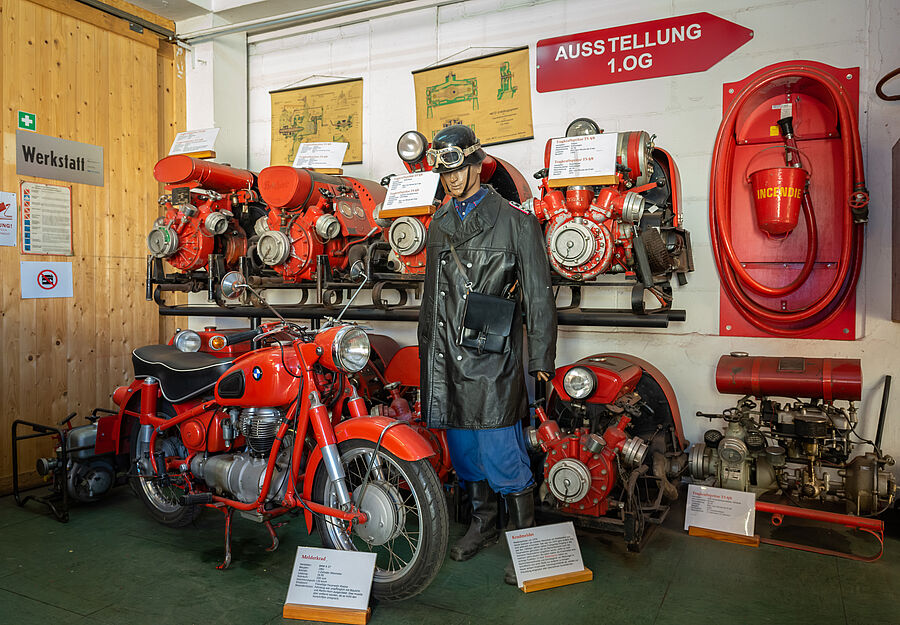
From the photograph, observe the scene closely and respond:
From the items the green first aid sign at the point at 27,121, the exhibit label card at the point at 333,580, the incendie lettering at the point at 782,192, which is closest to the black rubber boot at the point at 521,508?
the exhibit label card at the point at 333,580

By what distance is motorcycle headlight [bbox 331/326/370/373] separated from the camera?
95.2 inches

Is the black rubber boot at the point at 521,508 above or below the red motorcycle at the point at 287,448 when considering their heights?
below

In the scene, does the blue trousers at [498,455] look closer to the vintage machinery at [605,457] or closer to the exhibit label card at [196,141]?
the vintage machinery at [605,457]

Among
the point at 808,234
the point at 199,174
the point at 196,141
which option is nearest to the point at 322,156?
the point at 199,174

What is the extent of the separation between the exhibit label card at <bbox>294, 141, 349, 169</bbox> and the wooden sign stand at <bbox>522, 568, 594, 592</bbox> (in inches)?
114

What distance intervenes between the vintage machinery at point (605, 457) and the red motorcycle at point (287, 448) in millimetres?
720

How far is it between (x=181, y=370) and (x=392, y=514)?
130 centimetres

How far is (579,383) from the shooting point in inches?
114

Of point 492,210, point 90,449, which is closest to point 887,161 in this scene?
point 492,210

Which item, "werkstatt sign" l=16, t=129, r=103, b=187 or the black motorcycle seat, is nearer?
the black motorcycle seat

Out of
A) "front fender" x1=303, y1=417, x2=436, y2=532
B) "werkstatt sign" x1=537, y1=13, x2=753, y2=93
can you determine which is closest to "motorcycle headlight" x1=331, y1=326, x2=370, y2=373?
"front fender" x1=303, y1=417, x2=436, y2=532

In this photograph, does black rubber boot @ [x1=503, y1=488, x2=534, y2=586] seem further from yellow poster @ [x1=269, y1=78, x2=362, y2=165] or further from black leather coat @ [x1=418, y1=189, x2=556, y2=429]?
yellow poster @ [x1=269, y1=78, x2=362, y2=165]

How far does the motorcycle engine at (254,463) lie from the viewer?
270 centimetres

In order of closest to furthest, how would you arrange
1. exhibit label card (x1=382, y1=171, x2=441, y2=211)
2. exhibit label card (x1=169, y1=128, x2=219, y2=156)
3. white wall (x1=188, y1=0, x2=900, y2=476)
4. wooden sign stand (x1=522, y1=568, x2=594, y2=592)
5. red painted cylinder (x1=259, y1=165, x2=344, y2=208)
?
wooden sign stand (x1=522, y1=568, x2=594, y2=592) → white wall (x1=188, y1=0, x2=900, y2=476) → exhibit label card (x1=382, y1=171, x2=441, y2=211) → red painted cylinder (x1=259, y1=165, x2=344, y2=208) → exhibit label card (x1=169, y1=128, x2=219, y2=156)
